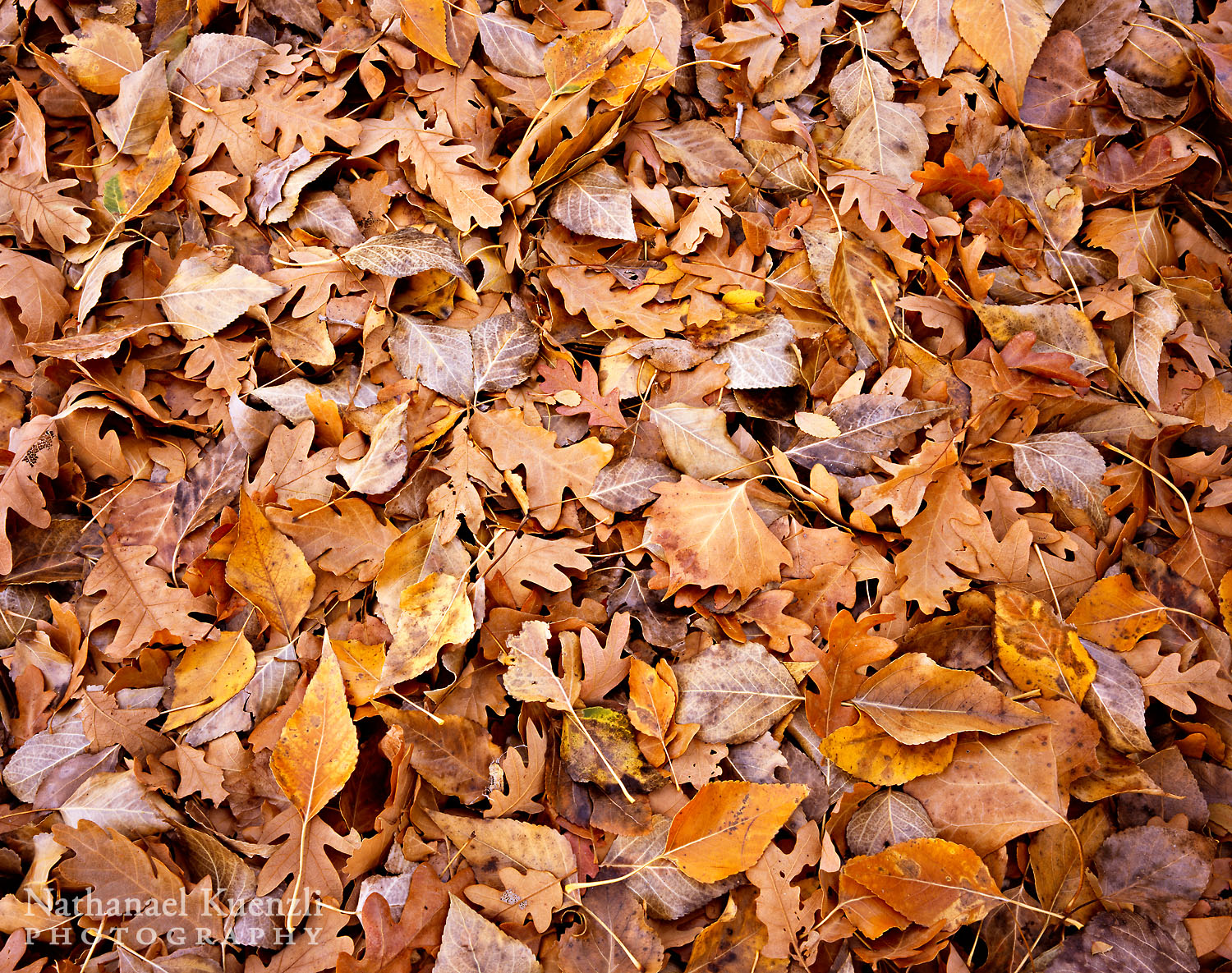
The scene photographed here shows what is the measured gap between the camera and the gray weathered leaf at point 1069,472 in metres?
1.87

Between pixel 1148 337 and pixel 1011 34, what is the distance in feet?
2.94

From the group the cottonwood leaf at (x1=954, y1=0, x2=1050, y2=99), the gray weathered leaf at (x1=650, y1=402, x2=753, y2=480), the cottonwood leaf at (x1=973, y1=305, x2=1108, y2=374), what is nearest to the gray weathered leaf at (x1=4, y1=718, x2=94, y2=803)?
the gray weathered leaf at (x1=650, y1=402, x2=753, y2=480)

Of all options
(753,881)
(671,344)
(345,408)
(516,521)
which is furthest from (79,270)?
(753,881)

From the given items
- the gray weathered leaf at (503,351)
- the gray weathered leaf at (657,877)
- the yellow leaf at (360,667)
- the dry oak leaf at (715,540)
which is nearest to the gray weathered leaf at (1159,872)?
the gray weathered leaf at (657,877)

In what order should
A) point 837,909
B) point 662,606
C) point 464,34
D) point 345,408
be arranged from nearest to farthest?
1. point 837,909
2. point 662,606
3. point 345,408
4. point 464,34

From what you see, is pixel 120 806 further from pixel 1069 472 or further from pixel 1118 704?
pixel 1069 472

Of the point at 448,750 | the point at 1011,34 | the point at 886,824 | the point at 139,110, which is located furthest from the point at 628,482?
the point at 139,110

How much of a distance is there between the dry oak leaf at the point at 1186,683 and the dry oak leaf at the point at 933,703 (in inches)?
12.3

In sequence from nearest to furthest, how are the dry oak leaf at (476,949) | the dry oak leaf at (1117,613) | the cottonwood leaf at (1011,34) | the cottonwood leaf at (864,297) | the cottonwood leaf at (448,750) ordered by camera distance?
1. the dry oak leaf at (476,949)
2. the cottonwood leaf at (448,750)
3. the dry oak leaf at (1117,613)
4. the cottonwood leaf at (864,297)
5. the cottonwood leaf at (1011,34)

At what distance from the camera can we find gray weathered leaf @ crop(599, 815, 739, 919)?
159cm

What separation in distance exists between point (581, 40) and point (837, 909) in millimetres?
2183

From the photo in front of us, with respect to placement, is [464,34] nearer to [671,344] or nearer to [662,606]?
[671,344]

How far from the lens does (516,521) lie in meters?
1.88

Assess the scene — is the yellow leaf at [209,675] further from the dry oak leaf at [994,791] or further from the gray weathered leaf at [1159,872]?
the gray weathered leaf at [1159,872]
